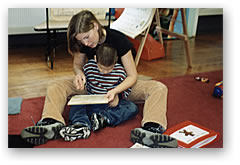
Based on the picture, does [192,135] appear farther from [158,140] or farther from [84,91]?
[84,91]

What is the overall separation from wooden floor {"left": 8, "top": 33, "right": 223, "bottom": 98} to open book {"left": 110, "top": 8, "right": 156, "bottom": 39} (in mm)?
282

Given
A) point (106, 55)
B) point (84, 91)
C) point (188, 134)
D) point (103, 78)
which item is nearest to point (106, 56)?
point (106, 55)

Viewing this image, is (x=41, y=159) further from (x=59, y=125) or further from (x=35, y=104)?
(x=35, y=104)

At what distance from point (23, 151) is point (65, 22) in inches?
34.5

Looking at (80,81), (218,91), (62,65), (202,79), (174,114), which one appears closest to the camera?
(80,81)

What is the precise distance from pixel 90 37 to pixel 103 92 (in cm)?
26

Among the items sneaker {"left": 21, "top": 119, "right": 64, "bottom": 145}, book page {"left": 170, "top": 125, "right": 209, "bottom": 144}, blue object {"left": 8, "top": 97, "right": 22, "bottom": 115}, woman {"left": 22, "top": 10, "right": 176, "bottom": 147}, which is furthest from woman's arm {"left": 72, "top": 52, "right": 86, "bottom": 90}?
book page {"left": 170, "top": 125, "right": 209, "bottom": 144}

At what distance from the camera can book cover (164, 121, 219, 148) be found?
49.6 inches

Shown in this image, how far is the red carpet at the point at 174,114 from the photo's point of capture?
1.31 meters

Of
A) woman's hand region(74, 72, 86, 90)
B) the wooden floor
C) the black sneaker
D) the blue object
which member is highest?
the wooden floor

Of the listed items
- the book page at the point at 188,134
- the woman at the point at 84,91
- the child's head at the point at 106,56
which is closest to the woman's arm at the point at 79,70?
the woman at the point at 84,91

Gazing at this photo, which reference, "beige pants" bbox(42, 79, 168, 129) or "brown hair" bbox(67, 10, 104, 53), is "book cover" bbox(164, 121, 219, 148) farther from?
"brown hair" bbox(67, 10, 104, 53)

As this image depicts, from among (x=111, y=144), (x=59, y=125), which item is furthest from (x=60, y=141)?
(x=111, y=144)

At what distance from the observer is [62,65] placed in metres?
2.15
